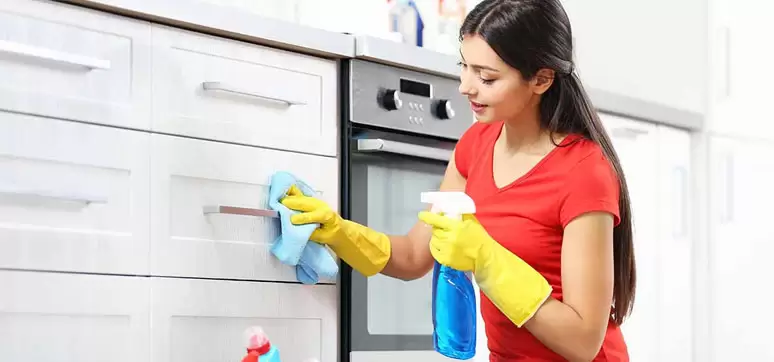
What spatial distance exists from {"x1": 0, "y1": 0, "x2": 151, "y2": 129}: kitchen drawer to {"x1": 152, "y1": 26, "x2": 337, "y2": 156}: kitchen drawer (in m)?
0.04

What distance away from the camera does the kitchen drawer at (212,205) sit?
1808mm

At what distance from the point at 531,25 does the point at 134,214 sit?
68cm

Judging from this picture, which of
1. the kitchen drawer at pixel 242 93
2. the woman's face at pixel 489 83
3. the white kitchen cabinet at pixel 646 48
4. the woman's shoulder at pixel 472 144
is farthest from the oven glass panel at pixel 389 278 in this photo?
the white kitchen cabinet at pixel 646 48

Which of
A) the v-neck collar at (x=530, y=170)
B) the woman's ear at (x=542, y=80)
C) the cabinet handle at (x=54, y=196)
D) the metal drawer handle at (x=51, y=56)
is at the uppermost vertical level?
the metal drawer handle at (x=51, y=56)

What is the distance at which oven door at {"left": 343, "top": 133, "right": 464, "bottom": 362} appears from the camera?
212cm

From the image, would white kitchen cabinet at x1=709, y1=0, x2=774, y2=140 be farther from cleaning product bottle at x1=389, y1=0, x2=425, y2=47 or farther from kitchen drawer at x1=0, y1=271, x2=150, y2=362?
kitchen drawer at x1=0, y1=271, x2=150, y2=362

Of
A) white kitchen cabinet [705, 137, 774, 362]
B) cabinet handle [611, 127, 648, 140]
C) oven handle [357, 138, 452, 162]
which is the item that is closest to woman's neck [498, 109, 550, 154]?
oven handle [357, 138, 452, 162]

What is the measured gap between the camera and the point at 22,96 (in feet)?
5.32

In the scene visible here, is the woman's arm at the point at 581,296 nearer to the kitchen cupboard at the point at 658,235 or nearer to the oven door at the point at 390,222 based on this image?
the oven door at the point at 390,222

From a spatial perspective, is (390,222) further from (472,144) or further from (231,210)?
(231,210)

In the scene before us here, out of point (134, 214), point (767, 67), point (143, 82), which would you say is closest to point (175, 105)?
point (143, 82)

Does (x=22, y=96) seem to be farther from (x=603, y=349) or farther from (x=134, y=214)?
(x=603, y=349)

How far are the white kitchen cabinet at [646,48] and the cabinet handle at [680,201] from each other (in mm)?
190

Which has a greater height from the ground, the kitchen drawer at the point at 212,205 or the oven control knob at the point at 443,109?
the oven control knob at the point at 443,109
